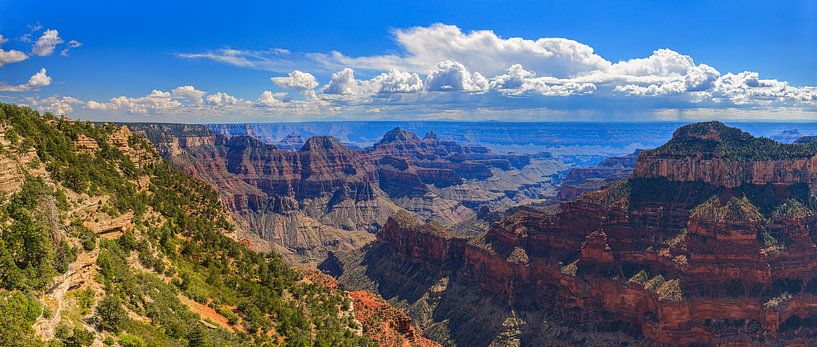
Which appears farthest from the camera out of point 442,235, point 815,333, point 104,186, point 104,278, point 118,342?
point 442,235

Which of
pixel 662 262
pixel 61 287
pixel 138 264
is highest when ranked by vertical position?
pixel 61 287

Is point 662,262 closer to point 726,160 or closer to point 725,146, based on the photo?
point 726,160

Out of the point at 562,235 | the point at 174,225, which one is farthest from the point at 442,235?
the point at 174,225

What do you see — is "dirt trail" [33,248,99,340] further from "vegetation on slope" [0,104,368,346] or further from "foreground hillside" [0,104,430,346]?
"vegetation on slope" [0,104,368,346]

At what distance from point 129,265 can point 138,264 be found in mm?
1353

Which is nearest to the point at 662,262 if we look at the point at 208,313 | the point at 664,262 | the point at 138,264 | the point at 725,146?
the point at 664,262

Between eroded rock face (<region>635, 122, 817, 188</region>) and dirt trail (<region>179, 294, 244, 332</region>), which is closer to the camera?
dirt trail (<region>179, 294, 244, 332</region>)

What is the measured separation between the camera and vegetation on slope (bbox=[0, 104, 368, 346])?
29.7 m

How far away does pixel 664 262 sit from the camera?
8856 cm

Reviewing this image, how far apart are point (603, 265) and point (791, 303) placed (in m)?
28.1

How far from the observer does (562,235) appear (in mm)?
104312

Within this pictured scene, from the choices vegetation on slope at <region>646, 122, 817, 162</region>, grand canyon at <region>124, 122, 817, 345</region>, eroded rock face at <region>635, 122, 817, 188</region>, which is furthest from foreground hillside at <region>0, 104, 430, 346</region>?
vegetation on slope at <region>646, 122, 817, 162</region>

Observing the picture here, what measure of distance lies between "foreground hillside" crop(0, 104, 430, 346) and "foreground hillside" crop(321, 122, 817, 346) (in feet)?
146

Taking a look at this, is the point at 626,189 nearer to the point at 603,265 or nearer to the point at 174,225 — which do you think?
the point at 603,265
